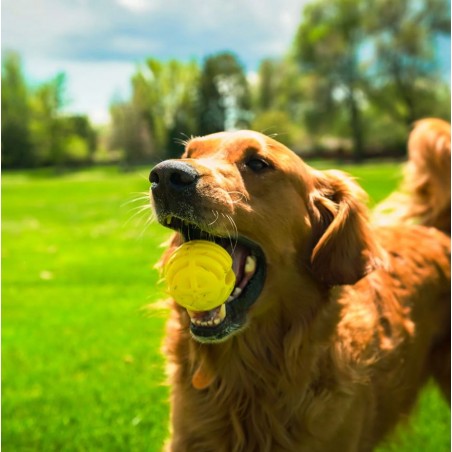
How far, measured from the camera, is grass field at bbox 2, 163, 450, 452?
416 centimetres

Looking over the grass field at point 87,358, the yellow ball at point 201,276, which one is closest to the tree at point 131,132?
the grass field at point 87,358

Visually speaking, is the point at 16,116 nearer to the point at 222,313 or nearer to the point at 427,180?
the point at 427,180

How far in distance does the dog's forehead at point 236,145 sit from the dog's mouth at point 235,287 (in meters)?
0.42

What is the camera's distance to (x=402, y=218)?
471cm

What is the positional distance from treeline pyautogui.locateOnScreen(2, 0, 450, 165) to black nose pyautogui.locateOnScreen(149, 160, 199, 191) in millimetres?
41794

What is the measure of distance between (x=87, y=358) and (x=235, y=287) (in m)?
3.21

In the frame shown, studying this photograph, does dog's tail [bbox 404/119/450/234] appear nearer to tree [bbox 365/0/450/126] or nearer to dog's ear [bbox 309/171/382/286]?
dog's ear [bbox 309/171/382/286]

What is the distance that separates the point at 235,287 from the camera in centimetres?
283

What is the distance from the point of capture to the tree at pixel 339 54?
56500 mm

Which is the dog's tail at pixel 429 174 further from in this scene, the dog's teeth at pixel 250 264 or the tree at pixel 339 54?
the tree at pixel 339 54

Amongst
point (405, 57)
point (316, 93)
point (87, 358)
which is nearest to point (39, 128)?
point (316, 93)

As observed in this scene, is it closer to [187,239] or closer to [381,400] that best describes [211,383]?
[187,239]

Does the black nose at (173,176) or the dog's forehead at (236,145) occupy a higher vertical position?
the dog's forehead at (236,145)

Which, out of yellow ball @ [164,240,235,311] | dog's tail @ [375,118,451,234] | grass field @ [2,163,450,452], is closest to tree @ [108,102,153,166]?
grass field @ [2,163,450,452]
